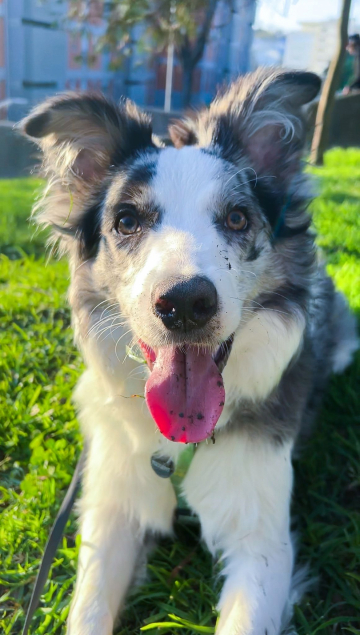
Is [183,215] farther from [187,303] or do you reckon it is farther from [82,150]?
[82,150]

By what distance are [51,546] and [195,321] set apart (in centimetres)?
123

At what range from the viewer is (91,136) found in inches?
105

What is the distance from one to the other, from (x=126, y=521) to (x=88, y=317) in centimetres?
96

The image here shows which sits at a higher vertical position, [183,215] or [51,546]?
[183,215]

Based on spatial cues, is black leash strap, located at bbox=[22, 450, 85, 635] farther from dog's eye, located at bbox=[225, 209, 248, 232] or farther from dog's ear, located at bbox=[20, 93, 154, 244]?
dog's eye, located at bbox=[225, 209, 248, 232]

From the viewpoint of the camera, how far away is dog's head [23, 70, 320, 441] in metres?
2.01

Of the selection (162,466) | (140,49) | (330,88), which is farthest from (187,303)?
(140,49)

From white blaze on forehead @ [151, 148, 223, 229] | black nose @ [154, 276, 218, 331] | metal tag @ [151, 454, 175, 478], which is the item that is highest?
white blaze on forehead @ [151, 148, 223, 229]

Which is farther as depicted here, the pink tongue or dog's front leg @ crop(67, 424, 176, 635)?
dog's front leg @ crop(67, 424, 176, 635)

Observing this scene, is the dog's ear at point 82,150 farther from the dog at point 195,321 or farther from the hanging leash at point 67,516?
the hanging leash at point 67,516

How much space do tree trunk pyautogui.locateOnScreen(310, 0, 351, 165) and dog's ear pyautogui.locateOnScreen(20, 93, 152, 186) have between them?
693 centimetres

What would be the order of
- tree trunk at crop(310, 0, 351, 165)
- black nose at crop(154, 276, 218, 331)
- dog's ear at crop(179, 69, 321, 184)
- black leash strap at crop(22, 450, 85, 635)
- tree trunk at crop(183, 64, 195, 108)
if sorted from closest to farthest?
black nose at crop(154, 276, 218, 331) < black leash strap at crop(22, 450, 85, 635) < dog's ear at crop(179, 69, 321, 184) < tree trunk at crop(310, 0, 351, 165) < tree trunk at crop(183, 64, 195, 108)

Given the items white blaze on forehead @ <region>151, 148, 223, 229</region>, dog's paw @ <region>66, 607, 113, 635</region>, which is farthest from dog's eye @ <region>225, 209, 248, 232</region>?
dog's paw @ <region>66, 607, 113, 635</region>

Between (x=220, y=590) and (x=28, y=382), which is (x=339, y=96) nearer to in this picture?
(x=28, y=382)
